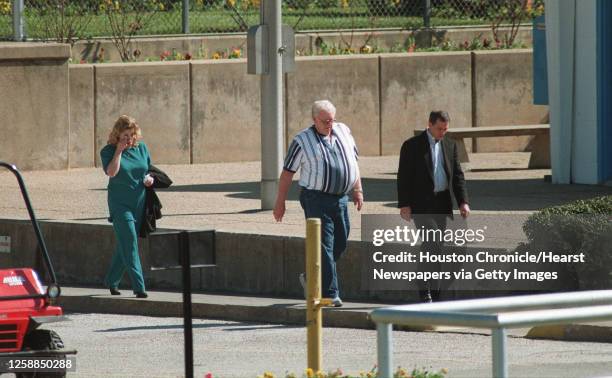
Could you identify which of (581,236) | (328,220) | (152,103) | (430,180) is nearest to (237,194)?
(152,103)

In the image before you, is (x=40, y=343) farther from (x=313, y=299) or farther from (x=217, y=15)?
(x=217, y=15)

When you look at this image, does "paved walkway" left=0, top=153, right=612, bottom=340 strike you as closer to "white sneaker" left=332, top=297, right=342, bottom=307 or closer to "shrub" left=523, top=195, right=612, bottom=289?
"white sneaker" left=332, top=297, right=342, bottom=307

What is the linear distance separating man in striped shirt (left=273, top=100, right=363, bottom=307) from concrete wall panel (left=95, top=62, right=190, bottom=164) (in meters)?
9.22

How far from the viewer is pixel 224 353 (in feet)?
39.1

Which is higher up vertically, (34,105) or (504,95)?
(504,95)

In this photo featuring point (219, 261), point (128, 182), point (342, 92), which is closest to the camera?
point (128, 182)

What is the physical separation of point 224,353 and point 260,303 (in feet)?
6.44

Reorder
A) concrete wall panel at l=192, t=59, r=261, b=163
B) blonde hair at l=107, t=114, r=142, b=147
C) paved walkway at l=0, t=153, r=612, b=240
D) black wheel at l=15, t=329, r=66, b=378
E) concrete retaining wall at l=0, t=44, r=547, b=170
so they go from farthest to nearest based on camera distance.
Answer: concrete wall panel at l=192, t=59, r=261, b=163
concrete retaining wall at l=0, t=44, r=547, b=170
paved walkway at l=0, t=153, r=612, b=240
blonde hair at l=107, t=114, r=142, b=147
black wheel at l=15, t=329, r=66, b=378

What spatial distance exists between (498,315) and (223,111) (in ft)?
54.4

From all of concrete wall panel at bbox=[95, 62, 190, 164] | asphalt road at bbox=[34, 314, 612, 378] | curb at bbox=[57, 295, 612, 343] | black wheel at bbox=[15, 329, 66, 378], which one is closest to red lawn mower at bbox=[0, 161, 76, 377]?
black wheel at bbox=[15, 329, 66, 378]

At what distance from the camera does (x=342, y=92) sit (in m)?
23.5

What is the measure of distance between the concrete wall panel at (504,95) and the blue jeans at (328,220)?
11.7 meters

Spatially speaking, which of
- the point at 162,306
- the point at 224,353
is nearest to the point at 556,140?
the point at 162,306

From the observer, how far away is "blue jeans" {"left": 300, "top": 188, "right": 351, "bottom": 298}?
12898 millimetres
